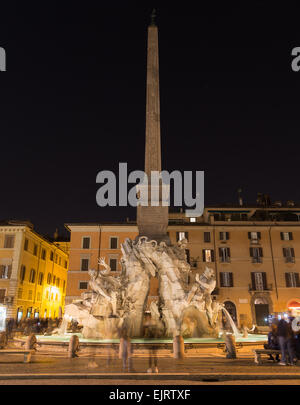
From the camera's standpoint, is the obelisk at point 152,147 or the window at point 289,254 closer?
the obelisk at point 152,147

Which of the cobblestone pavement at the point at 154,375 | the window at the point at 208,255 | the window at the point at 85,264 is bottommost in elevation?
the cobblestone pavement at the point at 154,375

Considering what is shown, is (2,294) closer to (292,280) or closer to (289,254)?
(292,280)

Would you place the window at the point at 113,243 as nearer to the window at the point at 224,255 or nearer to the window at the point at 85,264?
the window at the point at 85,264

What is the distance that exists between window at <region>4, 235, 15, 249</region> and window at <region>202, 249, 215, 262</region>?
1612 cm

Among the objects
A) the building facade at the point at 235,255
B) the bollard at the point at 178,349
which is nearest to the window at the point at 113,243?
the building facade at the point at 235,255

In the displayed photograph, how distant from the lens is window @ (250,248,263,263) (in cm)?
2944

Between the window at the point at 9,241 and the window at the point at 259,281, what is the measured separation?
20266 millimetres

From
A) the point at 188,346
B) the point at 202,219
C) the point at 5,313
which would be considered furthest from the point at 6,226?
the point at 188,346

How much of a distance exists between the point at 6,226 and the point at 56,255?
11.4 metres

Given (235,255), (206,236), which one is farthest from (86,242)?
(235,255)

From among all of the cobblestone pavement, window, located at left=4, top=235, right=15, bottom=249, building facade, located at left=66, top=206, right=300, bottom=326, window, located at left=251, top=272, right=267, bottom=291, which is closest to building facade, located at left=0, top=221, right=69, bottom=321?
window, located at left=4, top=235, right=15, bottom=249

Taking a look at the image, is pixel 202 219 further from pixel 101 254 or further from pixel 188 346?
pixel 188 346

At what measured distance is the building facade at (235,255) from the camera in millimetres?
28250

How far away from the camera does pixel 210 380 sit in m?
5.78
